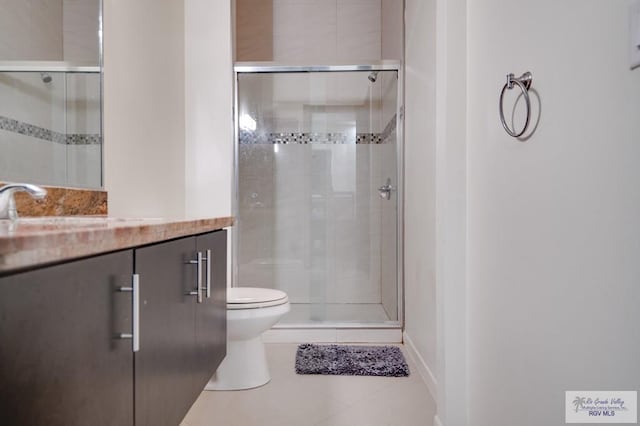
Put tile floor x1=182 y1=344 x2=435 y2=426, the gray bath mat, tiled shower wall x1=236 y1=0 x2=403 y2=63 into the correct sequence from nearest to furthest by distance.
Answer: tile floor x1=182 y1=344 x2=435 y2=426
the gray bath mat
tiled shower wall x1=236 y1=0 x2=403 y2=63

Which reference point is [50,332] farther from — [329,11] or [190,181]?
[329,11]

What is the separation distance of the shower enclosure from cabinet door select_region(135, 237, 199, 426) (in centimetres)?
189

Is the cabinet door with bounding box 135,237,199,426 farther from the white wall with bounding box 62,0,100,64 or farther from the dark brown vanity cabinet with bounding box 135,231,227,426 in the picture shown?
the white wall with bounding box 62,0,100,64

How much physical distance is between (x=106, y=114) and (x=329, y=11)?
8.36ft

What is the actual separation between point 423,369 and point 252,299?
3.12 feet

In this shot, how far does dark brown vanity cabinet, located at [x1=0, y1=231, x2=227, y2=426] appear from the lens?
46 centimetres

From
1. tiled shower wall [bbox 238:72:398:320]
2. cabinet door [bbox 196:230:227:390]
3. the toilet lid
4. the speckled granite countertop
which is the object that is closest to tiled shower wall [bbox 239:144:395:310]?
tiled shower wall [bbox 238:72:398:320]

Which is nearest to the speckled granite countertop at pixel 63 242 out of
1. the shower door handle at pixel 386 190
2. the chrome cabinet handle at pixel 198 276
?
the chrome cabinet handle at pixel 198 276

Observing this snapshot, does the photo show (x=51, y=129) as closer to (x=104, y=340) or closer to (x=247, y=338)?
(x=104, y=340)

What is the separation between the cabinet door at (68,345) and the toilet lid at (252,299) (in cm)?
113

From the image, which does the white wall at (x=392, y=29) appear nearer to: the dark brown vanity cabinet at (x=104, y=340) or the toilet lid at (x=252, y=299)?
the toilet lid at (x=252, y=299)

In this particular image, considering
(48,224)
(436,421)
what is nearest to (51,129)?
(48,224)

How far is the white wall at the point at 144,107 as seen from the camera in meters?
1.70

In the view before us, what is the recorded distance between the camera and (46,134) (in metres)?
1.31
